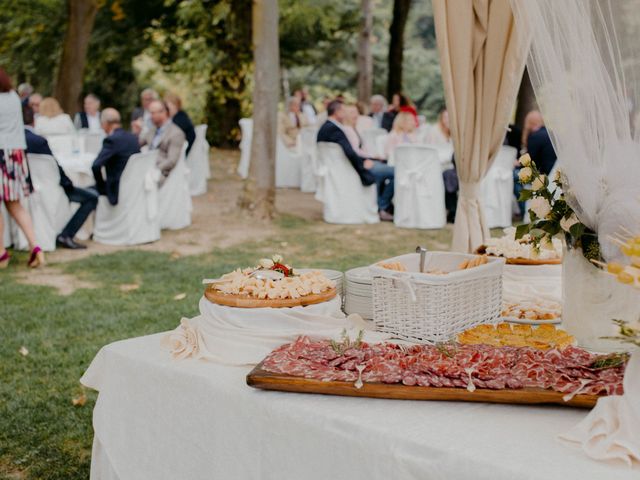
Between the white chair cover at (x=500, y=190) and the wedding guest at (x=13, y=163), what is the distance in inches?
219

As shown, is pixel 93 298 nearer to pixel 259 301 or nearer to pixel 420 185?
pixel 259 301

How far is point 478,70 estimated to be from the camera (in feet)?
13.8

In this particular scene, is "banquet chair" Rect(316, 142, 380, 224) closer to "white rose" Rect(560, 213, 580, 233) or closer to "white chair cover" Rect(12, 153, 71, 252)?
"white chair cover" Rect(12, 153, 71, 252)

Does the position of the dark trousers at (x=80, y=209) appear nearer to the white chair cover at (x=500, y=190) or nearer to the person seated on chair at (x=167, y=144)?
the person seated on chair at (x=167, y=144)

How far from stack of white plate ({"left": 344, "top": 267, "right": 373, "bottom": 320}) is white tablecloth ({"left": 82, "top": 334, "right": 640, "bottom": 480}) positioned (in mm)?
739

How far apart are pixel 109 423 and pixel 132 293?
4473mm

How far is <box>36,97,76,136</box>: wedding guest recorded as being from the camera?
41.9ft

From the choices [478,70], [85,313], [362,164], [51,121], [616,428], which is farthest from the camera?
[51,121]

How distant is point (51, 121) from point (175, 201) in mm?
3173

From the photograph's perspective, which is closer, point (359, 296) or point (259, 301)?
point (259, 301)

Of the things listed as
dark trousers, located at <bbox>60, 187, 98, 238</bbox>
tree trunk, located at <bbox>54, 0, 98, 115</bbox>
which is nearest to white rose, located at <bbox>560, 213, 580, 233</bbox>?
dark trousers, located at <bbox>60, 187, 98, 238</bbox>

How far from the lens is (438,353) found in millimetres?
2705

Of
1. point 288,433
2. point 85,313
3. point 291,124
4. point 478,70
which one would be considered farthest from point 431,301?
point 291,124

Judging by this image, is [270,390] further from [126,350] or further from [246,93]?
[246,93]
